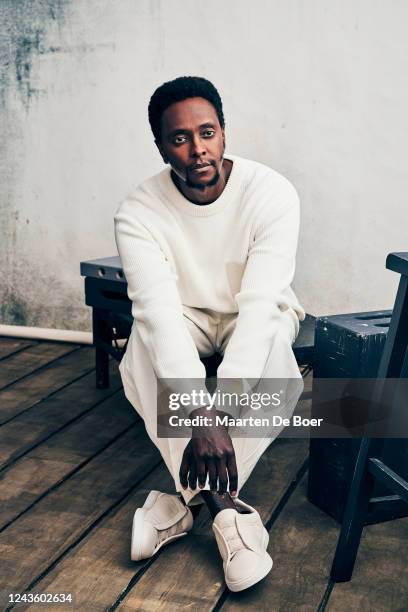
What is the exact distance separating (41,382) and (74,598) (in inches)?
63.4

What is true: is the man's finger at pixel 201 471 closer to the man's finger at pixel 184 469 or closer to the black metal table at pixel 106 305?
the man's finger at pixel 184 469

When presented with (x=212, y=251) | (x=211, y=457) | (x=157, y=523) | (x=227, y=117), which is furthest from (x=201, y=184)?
(x=227, y=117)

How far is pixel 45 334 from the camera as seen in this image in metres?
3.88

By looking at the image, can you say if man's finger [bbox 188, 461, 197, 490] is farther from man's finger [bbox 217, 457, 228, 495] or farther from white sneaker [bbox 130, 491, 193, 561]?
white sneaker [bbox 130, 491, 193, 561]

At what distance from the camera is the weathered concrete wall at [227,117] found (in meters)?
3.13

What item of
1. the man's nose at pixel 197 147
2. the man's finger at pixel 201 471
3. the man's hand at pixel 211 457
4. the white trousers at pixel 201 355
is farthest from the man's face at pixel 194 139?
the man's finger at pixel 201 471

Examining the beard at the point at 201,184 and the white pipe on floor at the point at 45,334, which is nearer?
the beard at the point at 201,184

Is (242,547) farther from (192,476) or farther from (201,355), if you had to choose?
(201,355)

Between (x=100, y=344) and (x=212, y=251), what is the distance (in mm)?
983

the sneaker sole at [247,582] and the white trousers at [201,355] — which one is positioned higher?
the white trousers at [201,355]

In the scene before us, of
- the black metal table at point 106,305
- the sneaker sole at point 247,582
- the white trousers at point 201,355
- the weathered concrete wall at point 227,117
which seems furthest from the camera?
the weathered concrete wall at point 227,117

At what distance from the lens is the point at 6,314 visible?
13.1ft

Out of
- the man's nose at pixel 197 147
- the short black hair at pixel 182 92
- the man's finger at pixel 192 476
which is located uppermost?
the short black hair at pixel 182 92

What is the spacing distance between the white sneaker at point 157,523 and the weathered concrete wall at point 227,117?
1537mm
